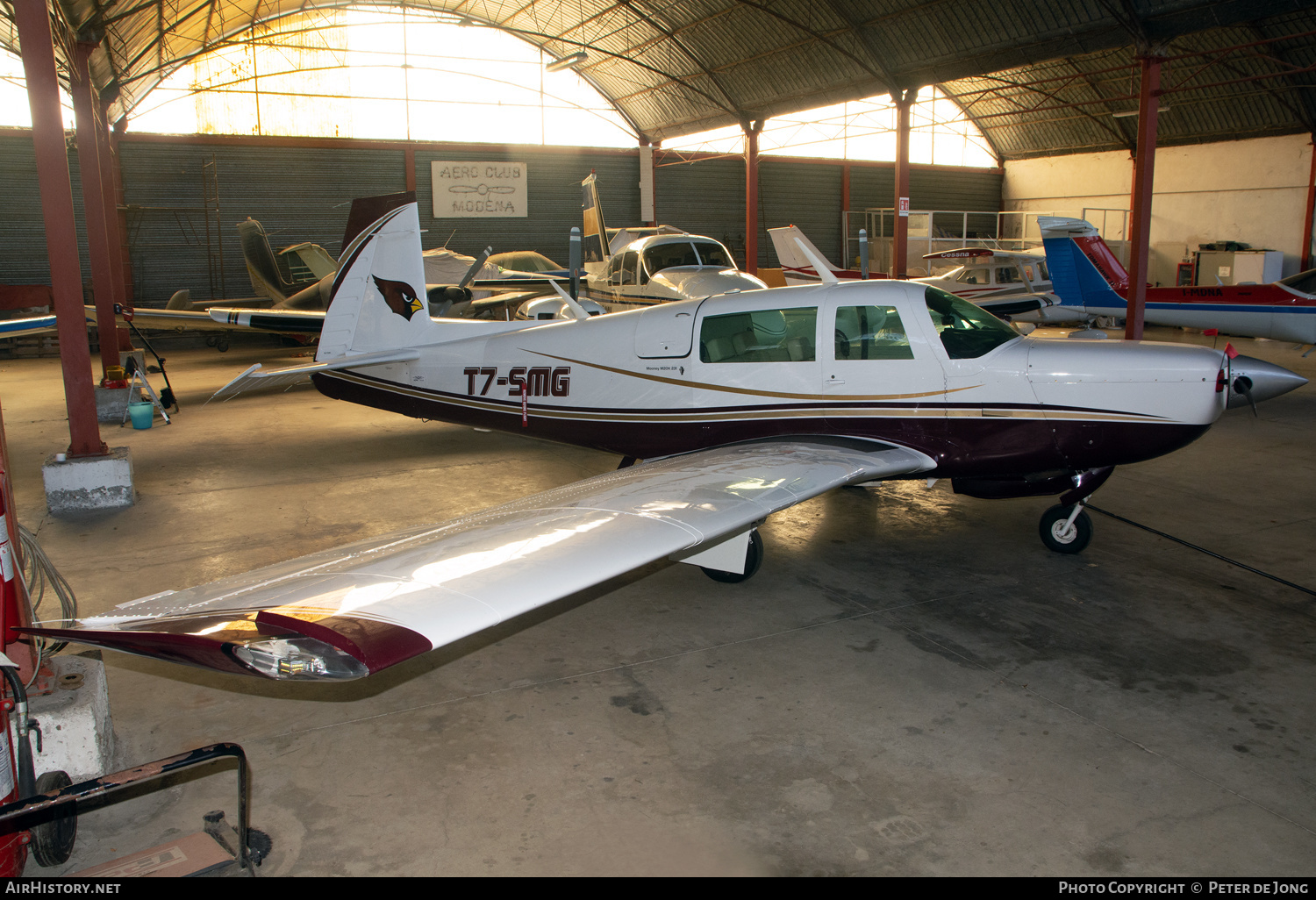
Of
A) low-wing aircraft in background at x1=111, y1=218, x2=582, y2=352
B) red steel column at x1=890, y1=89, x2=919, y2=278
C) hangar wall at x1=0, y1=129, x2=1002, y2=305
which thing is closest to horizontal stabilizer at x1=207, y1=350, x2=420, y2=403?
low-wing aircraft in background at x1=111, y1=218, x2=582, y2=352

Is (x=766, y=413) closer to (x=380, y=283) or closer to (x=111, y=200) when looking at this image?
(x=380, y=283)

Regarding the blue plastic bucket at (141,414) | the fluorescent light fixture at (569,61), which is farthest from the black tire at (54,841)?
the fluorescent light fixture at (569,61)

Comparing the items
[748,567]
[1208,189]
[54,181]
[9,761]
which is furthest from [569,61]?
[9,761]

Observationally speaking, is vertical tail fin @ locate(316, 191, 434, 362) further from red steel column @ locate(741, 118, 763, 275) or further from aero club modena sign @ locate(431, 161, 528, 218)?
aero club modena sign @ locate(431, 161, 528, 218)

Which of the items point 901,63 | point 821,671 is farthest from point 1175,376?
point 901,63

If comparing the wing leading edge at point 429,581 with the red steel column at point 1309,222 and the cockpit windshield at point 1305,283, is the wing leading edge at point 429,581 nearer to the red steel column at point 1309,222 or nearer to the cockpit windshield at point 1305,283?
the cockpit windshield at point 1305,283

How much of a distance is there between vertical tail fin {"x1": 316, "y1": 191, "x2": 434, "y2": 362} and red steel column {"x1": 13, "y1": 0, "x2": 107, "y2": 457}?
205 centimetres

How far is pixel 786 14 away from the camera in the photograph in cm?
2064

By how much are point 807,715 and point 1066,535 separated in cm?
331

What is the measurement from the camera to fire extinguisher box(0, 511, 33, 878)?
2.77m

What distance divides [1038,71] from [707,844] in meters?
33.8

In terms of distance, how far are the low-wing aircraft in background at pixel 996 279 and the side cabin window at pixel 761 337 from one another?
42.1 ft

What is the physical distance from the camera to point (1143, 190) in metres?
13.7

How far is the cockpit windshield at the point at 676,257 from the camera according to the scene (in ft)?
49.9
